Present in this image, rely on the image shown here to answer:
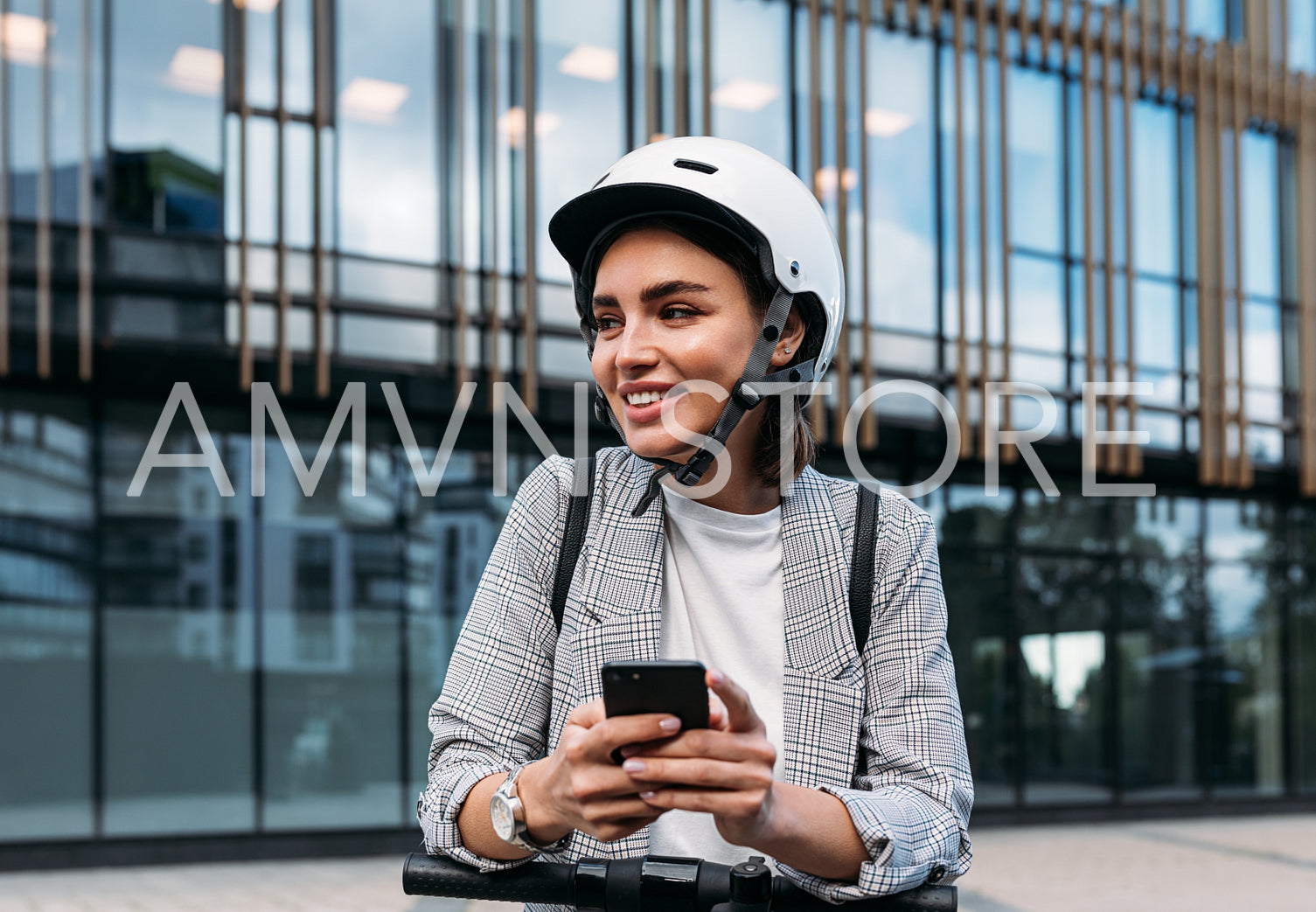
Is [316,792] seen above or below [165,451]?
below

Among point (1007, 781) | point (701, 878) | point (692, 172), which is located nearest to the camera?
point (701, 878)

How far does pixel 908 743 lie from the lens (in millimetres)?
1543

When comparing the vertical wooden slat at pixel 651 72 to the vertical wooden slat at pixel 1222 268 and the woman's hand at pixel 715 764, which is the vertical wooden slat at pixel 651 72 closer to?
the vertical wooden slat at pixel 1222 268

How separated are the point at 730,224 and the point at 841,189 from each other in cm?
1010

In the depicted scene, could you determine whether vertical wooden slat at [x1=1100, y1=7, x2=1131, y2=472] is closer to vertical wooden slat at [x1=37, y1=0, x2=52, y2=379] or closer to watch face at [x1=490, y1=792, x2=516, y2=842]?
vertical wooden slat at [x1=37, y1=0, x2=52, y2=379]

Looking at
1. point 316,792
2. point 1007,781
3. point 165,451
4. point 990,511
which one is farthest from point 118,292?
point 1007,781

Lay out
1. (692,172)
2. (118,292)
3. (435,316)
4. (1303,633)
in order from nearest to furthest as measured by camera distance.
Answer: (692,172) < (118,292) < (435,316) < (1303,633)

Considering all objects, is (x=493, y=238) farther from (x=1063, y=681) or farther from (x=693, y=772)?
(x=693, y=772)

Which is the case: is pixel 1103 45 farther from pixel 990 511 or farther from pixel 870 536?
pixel 870 536

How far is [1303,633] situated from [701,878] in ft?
49.5

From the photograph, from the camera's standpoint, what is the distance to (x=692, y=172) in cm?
166

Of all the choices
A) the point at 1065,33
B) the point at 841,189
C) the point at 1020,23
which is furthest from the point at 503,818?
the point at 1065,33

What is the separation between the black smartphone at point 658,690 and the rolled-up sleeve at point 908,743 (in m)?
0.35

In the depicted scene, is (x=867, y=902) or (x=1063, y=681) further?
(x=1063, y=681)
